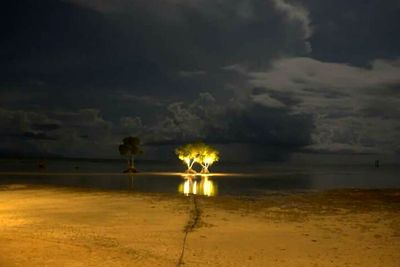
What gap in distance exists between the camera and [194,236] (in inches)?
798

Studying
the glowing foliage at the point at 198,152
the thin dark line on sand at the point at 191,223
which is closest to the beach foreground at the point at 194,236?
the thin dark line on sand at the point at 191,223

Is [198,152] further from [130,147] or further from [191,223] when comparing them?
[191,223]

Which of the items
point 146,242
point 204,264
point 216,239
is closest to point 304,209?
point 216,239

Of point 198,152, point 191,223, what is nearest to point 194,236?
point 191,223

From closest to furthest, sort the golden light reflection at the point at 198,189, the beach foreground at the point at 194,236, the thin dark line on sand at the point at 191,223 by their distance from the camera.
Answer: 1. the beach foreground at the point at 194,236
2. the thin dark line on sand at the point at 191,223
3. the golden light reflection at the point at 198,189

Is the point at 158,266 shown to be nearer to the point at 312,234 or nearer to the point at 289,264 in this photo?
the point at 289,264

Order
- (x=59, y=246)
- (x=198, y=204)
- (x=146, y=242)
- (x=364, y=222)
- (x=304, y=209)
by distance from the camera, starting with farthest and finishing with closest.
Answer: (x=198, y=204) < (x=304, y=209) < (x=364, y=222) < (x=146, y=242) < (x=59, y=246)

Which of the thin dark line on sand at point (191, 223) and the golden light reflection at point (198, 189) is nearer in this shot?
Answer: the thin dark line on sand at point (191, 223)

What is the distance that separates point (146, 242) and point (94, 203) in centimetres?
1746

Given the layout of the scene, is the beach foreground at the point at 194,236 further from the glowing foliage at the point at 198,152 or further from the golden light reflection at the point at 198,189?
the glowing foliage at the point at 198,152

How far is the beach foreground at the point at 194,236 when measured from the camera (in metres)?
15.8

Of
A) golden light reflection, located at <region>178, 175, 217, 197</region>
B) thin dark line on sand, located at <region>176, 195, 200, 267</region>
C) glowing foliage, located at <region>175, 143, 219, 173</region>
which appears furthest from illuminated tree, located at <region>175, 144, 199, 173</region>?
thin dark line on sand, located at <region>176, 195, 200, 267</region>

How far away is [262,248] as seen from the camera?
1808cm

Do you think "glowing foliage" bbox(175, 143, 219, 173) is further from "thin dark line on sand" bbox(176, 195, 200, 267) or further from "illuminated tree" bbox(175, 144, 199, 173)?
"thin dark line on sand" bbox(176, 195, 200, 267)
